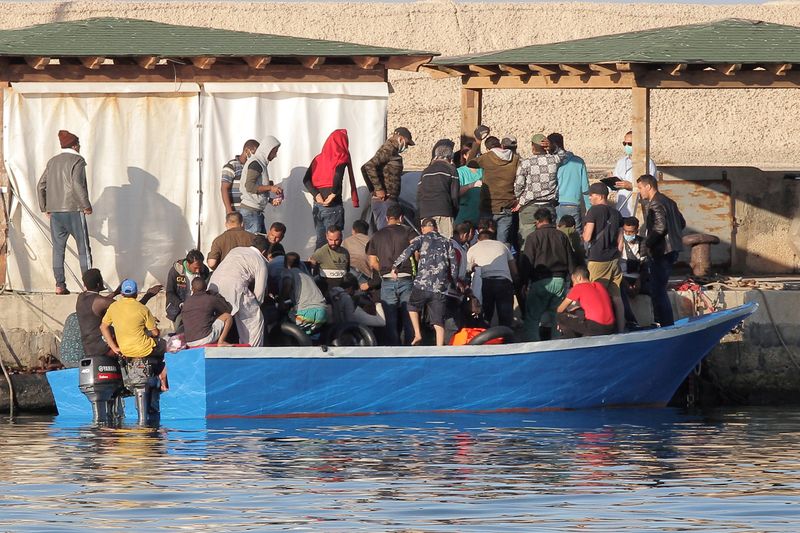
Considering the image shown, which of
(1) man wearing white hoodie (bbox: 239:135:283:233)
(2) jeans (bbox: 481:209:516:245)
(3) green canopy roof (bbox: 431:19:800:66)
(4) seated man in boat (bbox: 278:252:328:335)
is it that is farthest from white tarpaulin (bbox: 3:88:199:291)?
(3) green canopy roof (bbox: 431:19:800:66)

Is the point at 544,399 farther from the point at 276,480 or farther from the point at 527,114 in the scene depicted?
the point at 527,114

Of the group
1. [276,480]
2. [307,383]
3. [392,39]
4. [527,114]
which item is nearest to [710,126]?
[527,114]

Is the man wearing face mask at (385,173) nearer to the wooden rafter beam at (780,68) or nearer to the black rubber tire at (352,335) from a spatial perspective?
the black rubber tire at (352,335)

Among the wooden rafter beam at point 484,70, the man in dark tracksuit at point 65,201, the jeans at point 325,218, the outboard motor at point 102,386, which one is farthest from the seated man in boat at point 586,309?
the man in dark tracksuit at point 65,201

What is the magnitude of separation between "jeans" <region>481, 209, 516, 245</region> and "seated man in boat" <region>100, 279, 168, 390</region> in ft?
13.6

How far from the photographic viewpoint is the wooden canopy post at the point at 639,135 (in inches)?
810

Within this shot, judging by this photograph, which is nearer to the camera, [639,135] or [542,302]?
[542,302]

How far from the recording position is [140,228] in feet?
66.0

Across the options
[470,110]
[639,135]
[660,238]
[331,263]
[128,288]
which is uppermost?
[470,110]

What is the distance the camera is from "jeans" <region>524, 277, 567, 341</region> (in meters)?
18.9

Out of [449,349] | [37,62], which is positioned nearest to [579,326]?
[449,349]

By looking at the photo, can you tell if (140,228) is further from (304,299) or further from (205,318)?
(304,299)

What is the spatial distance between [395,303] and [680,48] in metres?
5.17

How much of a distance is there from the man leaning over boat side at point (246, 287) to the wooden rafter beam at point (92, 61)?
10.7ft
